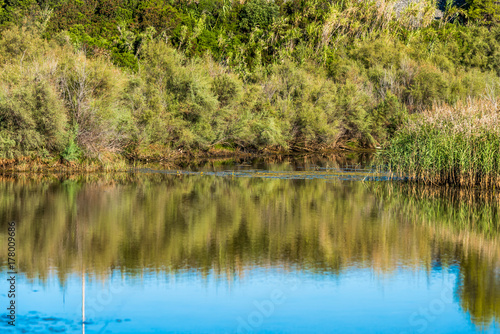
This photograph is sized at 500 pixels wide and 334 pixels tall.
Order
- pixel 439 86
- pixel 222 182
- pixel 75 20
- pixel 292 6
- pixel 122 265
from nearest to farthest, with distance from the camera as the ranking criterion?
pixel 122 265 < pixel 222 182 < pixel 439 86 < pixel 75 20 < pixel 292 6

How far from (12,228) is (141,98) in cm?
2559

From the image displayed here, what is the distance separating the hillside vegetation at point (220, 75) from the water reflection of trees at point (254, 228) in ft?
18.8

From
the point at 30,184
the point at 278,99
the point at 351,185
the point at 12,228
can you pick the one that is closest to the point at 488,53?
the point at 278,99

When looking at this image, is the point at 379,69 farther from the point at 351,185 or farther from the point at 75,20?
the point at 351,185

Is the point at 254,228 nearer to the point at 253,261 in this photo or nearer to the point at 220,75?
the point at 253,261

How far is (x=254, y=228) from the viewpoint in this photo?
21.0 meters

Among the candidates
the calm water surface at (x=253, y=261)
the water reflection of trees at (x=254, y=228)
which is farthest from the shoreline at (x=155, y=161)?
the calm water surface at (x=253, y=261)

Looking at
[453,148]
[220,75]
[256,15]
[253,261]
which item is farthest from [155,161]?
[256,15]

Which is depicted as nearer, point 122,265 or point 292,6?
point 122,265

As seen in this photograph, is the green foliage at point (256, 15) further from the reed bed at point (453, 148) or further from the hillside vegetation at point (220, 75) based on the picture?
the reed bed at point (453, 148)

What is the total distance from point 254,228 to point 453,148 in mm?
11077

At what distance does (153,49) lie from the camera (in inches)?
1989

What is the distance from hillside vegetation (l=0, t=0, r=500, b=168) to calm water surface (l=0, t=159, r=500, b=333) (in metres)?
8.27

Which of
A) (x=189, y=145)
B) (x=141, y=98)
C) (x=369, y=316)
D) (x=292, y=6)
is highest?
(x=292, y=6)
